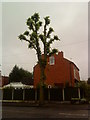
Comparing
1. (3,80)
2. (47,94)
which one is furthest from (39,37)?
(3,80)

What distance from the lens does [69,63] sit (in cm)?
3170

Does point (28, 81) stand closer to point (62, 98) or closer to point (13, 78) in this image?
point (13, 78)

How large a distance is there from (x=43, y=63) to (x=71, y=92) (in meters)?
5.53

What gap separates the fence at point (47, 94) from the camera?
21.2m

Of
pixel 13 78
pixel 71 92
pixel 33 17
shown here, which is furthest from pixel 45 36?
pixel 13 78

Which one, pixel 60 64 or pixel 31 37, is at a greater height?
pixel 31 37

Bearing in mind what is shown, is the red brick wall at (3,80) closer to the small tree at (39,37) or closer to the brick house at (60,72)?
the brick house at (60,72)

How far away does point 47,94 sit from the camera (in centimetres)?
2256

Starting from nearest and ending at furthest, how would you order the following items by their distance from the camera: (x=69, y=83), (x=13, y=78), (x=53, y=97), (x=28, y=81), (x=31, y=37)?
(x=31, y=37)
(x=53, y=97)
(x=69, y=83)
(x=28, y=81)
(x=13, y=78)

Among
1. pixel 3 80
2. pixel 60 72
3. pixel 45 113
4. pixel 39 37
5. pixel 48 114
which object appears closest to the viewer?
pixel 48 114

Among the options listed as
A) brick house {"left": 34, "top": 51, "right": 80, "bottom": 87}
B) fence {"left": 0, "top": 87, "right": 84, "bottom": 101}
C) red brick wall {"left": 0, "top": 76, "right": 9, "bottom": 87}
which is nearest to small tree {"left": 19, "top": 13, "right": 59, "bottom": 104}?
fence {"left": 0, "top": 87, "right": 84, "bottom": 101}

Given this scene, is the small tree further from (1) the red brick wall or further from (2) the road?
(1) the red brick wall

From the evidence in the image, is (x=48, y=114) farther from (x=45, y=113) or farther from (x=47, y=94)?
(x=47, y=94)

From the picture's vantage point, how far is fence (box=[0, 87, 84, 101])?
2116 centimetres
